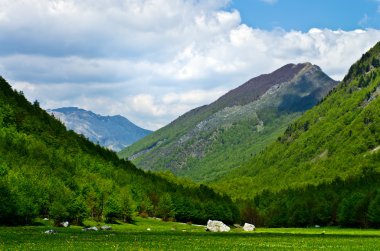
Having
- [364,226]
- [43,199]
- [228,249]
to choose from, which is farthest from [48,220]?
[364,226]

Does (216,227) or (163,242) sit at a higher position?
(163,242)

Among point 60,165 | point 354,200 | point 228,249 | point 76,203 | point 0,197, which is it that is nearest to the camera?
point 228,249

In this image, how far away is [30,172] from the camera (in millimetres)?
153000

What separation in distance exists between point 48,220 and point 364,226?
101111 mm

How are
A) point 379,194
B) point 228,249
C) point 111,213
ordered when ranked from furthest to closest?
point 379,194 < point 111,213 < point 228,249

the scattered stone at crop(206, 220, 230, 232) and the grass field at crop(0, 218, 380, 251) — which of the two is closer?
the grass field at crop(0, 218, 380, 251)

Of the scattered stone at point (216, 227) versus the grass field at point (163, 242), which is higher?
the grass field at point (163, 242)

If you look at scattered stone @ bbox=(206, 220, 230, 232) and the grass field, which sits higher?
the grass field

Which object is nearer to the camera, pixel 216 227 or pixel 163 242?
pixel 163 242

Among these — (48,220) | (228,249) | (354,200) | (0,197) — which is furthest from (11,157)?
(228,249)

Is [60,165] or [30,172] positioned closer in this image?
[30,172]

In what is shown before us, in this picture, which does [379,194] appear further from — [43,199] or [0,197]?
[0,197]

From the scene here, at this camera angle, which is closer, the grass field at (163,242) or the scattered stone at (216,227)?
the grass field at (163,242)

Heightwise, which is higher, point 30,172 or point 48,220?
point 30,172
